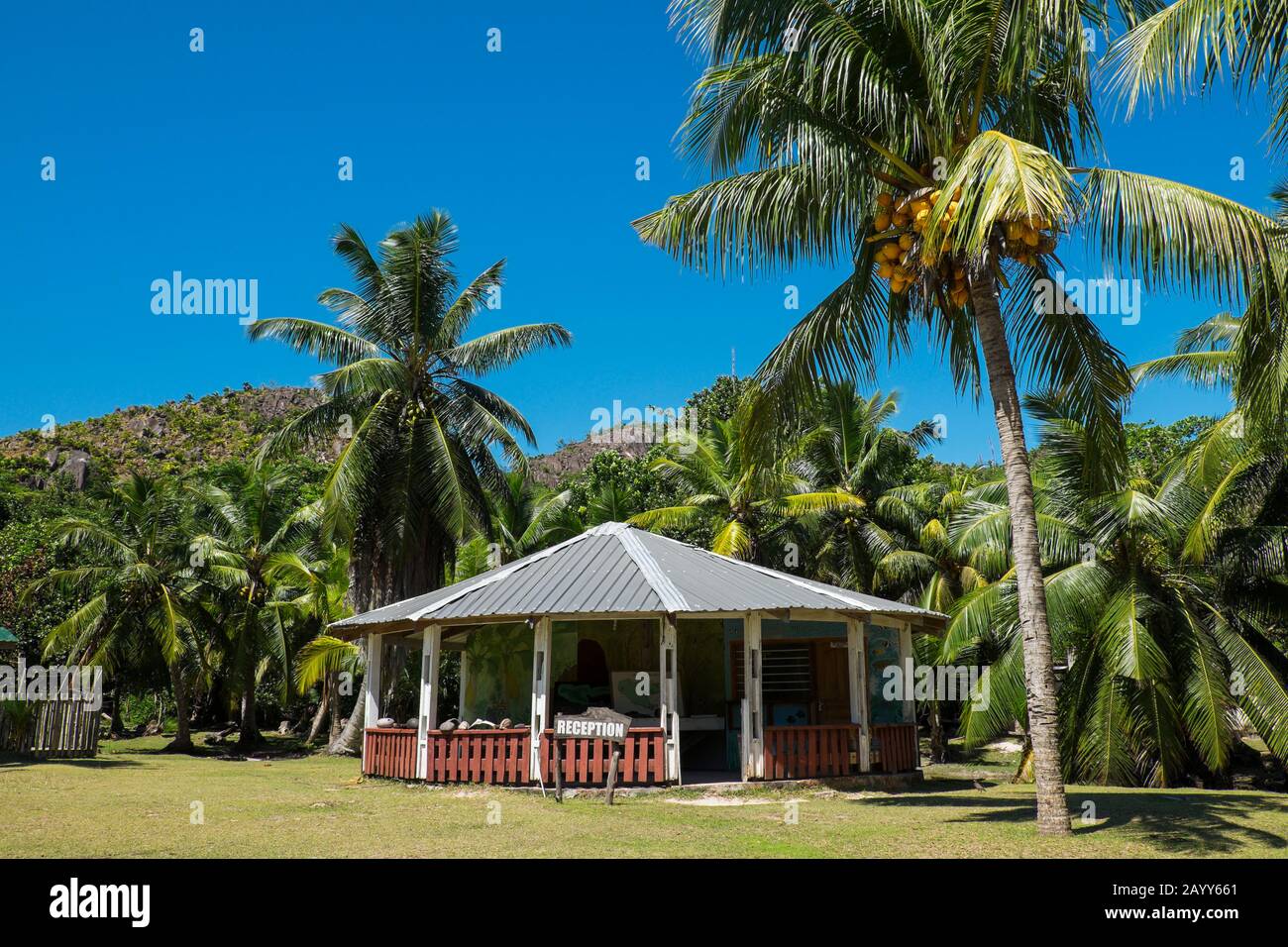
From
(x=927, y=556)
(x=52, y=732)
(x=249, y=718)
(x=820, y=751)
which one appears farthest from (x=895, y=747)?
(x=249, y=718)

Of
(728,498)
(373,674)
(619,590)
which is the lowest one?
(373,674)

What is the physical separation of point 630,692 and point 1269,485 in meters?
11.4

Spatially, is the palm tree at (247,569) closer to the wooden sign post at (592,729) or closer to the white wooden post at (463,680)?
the white wooden post at (463,680)

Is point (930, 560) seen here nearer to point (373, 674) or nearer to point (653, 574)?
point (653, 574)

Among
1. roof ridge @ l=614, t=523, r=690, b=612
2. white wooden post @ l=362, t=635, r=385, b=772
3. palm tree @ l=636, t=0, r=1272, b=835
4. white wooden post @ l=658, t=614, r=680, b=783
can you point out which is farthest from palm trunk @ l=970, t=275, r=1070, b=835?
white wooden post @ l=362, t=635, r=385, b=772

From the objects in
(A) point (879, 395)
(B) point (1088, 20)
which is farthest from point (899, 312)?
(A) point (879, 395)

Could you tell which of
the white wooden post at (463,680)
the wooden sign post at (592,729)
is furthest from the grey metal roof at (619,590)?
the wooden sign post at (592,729)

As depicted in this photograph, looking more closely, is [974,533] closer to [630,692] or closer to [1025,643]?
[630,692]

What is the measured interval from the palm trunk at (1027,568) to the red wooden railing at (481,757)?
740 centimetres

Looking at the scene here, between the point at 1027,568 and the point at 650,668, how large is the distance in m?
9.45

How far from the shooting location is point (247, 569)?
95.3ft

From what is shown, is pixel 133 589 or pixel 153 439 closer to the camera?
pixel 133 589

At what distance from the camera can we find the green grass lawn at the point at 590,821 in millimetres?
9062

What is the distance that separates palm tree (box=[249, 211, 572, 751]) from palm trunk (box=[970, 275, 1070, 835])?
1529 centimetres
